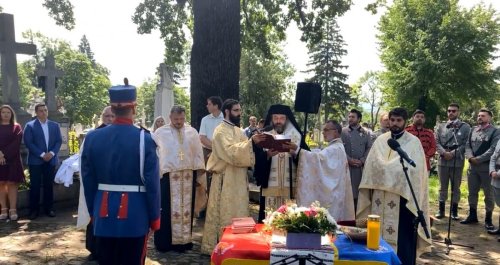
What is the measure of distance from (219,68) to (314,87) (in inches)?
125

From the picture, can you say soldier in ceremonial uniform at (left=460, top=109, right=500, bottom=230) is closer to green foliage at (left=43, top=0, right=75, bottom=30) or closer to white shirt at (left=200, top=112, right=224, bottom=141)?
white shirt at (left=200, top=112, right=224, bottom=141)

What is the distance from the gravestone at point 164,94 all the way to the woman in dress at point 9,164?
711 cm

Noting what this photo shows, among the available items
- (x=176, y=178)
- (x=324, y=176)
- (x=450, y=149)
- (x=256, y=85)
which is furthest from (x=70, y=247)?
(x=256, y=85)

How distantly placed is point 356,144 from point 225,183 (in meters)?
2.83

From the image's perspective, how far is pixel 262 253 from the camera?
3.56m

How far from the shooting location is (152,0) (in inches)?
590

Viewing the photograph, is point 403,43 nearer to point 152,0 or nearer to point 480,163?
point 152,0

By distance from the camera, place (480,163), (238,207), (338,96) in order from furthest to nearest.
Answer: (338,96) → (480,163) → (238,207)

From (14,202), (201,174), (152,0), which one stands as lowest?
(14,202)

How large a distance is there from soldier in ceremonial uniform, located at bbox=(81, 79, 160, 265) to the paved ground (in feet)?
7.90

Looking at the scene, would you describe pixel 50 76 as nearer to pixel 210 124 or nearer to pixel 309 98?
pixel 210 124

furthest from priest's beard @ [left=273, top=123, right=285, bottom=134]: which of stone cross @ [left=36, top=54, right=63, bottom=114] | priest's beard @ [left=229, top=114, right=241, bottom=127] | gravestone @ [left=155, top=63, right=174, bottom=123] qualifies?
gravestone @ [left=155, top=63, right=174, bottom=123]

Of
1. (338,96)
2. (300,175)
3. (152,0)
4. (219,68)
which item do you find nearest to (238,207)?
(300,175)

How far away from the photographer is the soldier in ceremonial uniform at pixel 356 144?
7.59 m
